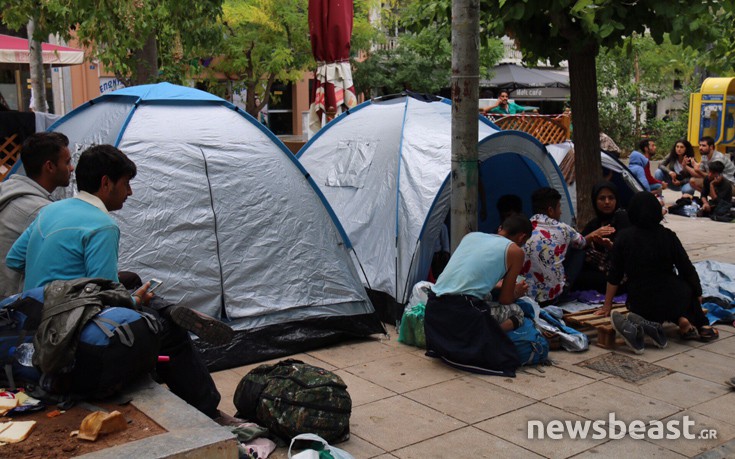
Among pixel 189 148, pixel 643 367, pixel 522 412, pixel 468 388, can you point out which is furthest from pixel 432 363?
pixel 189 148

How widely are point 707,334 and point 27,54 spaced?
12.6 meters

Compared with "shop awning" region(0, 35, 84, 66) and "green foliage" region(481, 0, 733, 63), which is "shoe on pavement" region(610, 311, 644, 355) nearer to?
"green foliage" region(481, 0, 733, 63)

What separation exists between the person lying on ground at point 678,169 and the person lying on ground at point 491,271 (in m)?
10.7

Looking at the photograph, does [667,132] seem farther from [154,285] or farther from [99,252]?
[99,252]

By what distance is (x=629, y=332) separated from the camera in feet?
21.0

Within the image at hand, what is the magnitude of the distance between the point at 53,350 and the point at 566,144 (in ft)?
29.6

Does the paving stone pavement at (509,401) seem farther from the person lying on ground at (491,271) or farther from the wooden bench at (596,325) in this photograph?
the person lying on ground at (491,271)

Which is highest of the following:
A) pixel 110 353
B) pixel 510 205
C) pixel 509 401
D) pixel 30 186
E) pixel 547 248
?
pixel 30 186

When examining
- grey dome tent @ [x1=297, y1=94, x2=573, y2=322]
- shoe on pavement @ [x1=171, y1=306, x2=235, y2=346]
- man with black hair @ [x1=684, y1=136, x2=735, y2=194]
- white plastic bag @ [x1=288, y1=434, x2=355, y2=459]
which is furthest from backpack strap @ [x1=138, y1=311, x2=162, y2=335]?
man with black hair @ [x1=684, y1=136, x2=735, y2=194]

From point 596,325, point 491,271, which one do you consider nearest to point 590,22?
point 491,271

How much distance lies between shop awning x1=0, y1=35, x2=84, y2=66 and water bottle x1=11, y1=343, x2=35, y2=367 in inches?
431

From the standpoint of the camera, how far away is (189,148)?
6.40 metres

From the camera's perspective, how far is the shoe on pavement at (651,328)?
257 inches

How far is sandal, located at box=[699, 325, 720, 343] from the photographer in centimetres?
681
